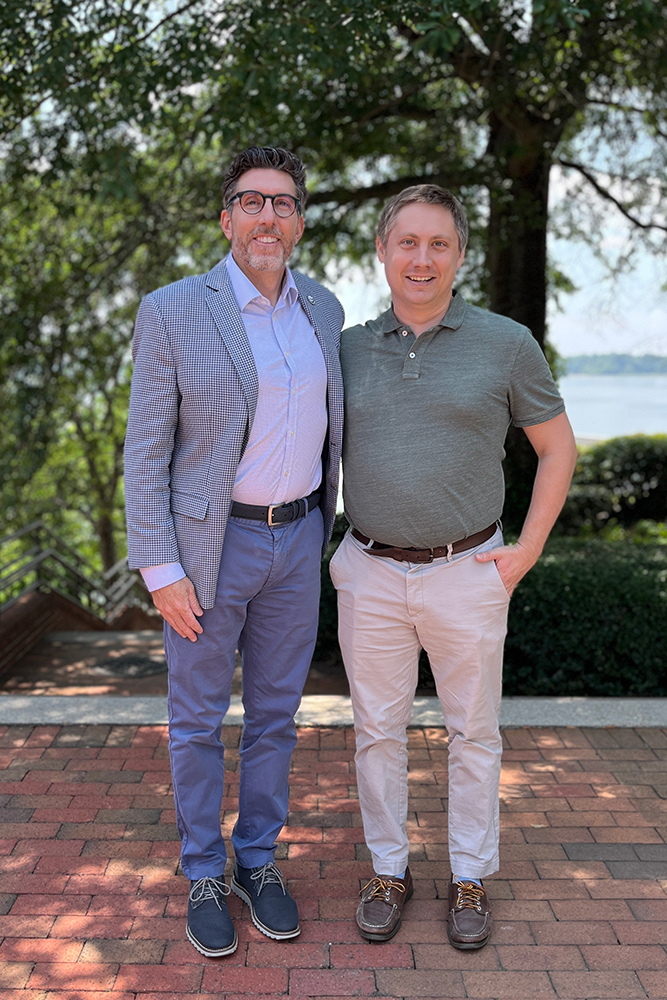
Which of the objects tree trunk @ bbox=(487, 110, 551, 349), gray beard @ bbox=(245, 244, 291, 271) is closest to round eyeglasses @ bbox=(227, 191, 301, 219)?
gray beard @ bbox=(245, 244, 291, 271)

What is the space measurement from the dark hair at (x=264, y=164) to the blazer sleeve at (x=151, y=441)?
1.43 feet

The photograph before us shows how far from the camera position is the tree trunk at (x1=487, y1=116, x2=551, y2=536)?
23.2 feet

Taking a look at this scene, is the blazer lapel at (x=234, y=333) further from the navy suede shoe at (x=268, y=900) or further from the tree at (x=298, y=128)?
the tree at (x=298, y=128)

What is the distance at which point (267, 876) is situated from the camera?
2.93m

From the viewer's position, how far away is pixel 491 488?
2.84m

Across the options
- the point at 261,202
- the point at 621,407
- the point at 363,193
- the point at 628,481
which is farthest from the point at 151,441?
the point at 621,407

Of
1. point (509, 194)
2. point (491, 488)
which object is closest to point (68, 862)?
point (491, 488)

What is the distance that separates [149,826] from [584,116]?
25.0 ft

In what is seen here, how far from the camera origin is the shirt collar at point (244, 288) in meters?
2.75

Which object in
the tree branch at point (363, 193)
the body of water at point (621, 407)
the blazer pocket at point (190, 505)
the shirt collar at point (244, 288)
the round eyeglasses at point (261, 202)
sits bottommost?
the body of water at point (621, 407)

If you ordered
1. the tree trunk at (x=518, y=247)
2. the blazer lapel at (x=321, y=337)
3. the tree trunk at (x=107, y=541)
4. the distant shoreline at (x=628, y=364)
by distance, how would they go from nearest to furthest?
the blazer lapel at (x=321, y=337) → the tree trunk at (x=518, y=247) → the distant shoreline at (x=628, y=364) → the tree trunk at (x=107, y=541)

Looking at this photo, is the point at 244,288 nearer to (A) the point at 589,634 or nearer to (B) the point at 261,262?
(B) the point at 261,262

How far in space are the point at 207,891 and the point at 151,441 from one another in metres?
1.38

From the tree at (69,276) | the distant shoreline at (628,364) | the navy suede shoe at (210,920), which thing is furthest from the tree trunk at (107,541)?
the navy suede shoe at (210,920)
